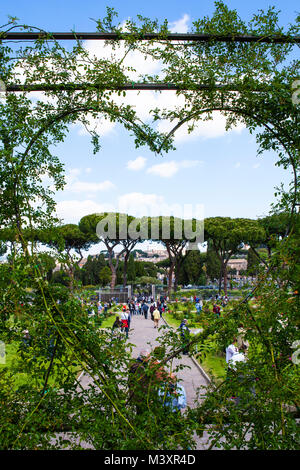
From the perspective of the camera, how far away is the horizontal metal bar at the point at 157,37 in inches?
113

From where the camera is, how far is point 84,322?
7.57 ft

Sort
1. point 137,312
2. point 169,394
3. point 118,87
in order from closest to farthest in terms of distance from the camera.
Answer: point 169,394 < point 118,87 < point 137,312

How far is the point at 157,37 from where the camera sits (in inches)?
116

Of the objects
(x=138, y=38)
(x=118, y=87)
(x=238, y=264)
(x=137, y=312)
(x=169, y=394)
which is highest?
(x=138, y=38)

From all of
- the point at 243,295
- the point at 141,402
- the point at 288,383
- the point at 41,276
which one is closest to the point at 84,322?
the point at 41,276

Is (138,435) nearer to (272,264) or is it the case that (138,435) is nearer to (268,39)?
(272,264)

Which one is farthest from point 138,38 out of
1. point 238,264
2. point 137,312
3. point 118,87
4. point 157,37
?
point 238,264

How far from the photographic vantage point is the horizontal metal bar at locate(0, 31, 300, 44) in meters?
2.86

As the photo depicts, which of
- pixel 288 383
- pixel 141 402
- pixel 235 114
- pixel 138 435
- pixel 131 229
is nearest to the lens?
pixel 138 435

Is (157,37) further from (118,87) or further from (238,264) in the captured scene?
(238,264)

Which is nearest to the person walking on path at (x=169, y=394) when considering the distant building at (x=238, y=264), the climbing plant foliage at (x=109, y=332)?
the climbing plant foliage at (x=109, y=332)

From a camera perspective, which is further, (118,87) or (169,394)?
(118,87)

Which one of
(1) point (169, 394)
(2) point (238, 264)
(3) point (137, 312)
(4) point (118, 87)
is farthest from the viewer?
(2) point (238, 264)
